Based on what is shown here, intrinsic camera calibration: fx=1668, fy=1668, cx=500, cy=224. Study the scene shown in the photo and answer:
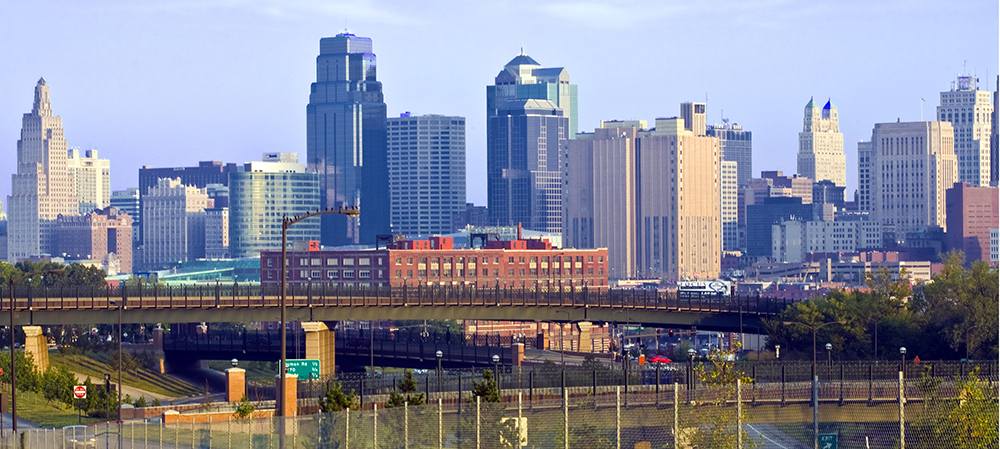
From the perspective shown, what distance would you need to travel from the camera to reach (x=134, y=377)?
128m

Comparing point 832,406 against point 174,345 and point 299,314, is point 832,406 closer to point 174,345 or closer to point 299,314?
point 299,314

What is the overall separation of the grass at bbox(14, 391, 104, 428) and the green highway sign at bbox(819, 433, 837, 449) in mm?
44077

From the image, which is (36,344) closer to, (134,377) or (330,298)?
(134,377)

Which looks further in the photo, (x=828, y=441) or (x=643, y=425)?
(x=643, y=425)

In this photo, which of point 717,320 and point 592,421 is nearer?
point 592,421

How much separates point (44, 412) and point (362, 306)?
42930mm

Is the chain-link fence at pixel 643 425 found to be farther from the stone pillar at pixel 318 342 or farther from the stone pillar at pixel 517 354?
the stone pillar at pixel 517 354

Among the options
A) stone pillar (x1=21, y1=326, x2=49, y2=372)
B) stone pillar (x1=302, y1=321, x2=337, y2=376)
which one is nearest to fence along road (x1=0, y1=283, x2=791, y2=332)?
stone pillar (x1=302, y1=321, x2=337, y2=376)

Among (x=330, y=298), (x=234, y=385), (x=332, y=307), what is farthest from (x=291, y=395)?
(x=330, y=298)

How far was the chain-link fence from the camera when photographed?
4009 cm

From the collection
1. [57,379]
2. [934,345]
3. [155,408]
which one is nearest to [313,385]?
[155,408]

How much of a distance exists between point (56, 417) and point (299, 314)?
42592 mm

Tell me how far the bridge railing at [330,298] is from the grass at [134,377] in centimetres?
562

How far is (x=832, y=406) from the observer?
6344 centimetres
